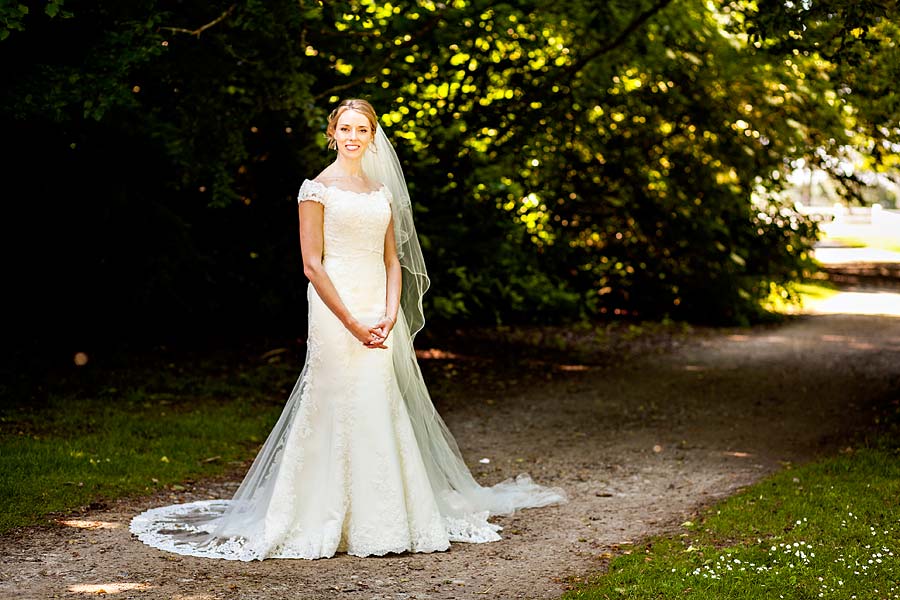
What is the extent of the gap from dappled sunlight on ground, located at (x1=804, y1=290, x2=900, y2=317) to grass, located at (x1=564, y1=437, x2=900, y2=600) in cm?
1310

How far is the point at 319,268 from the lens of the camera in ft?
20.5

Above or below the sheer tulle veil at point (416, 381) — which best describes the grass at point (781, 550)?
below

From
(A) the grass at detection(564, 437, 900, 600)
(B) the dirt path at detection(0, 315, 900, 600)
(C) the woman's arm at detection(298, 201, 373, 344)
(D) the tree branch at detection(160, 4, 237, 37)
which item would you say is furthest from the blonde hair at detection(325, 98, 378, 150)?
(D) the tree branch at detection(160, 4, 237, 37)

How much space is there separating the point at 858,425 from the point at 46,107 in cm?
Answer: 788

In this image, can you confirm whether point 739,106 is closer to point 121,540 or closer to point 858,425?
point 858,425

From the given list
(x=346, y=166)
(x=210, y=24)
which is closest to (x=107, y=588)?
(x=346, y=166)

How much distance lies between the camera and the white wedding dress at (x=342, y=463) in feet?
19.9

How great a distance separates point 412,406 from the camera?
22.1 ft

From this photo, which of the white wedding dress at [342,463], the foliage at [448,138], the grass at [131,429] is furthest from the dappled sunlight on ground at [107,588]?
the foliage at [448,138]

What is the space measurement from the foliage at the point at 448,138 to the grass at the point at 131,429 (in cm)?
113

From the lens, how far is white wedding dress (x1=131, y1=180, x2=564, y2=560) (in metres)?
6.07

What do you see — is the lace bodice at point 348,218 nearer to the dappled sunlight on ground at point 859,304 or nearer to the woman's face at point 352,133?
the woman's face at point 352,133

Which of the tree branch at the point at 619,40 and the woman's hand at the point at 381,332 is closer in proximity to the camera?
the woman's hand at the point at 381,332

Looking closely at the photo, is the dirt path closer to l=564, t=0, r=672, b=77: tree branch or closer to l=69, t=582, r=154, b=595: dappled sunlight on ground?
l=69, t=582, r=154, b=595: dappled sunlight on ground
